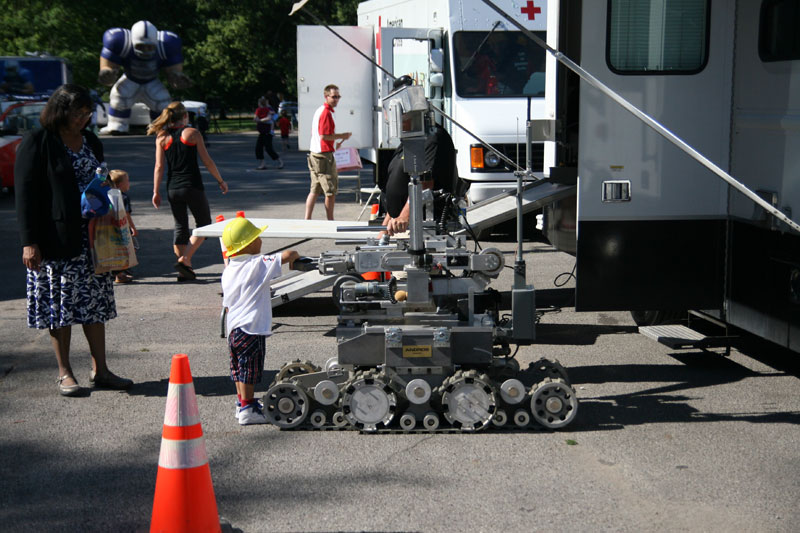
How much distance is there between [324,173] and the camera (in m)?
13.2

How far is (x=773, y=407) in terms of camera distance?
591cm

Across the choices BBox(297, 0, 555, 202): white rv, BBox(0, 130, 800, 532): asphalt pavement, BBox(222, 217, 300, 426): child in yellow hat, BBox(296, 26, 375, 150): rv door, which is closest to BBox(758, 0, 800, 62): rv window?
BBox(0, 130, 800, 532): asphalt pavement

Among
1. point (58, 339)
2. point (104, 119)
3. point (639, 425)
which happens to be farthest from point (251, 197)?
point (104, 119)

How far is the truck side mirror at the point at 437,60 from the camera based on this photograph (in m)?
12.5

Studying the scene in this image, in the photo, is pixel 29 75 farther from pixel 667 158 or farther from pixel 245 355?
pixel 667 158

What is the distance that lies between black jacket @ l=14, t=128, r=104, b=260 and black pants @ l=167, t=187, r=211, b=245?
12.4ft

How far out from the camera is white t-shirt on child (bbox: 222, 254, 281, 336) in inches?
214

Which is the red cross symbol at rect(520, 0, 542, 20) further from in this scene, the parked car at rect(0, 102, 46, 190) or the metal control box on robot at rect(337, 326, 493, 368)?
the parked car at rect(0, 102, 46, 190)

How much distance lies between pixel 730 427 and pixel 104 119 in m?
38.6

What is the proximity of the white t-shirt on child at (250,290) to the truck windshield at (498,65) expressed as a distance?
293 inches

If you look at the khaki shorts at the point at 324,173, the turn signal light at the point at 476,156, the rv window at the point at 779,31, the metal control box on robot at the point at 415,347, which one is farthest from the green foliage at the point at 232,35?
the metal control box on robot at the point at 415,347

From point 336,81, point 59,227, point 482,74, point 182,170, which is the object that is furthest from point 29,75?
point 59,227

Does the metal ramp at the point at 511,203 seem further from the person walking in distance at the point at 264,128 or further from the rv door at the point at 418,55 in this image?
the person walking in distance at the point at 264,128

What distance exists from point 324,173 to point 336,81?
9.39 ft
